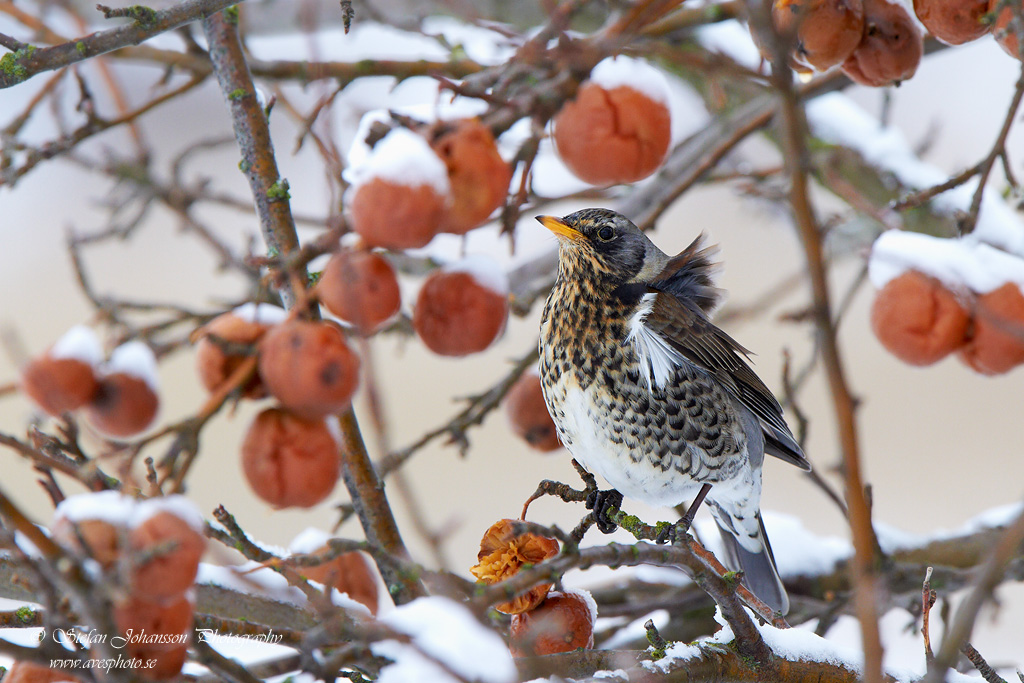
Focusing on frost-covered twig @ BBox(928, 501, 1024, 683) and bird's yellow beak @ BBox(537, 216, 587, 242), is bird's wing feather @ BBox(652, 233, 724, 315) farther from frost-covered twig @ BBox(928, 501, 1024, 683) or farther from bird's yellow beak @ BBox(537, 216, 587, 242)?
frost-covered twig @ BBox(928, 501, 1024, 683)

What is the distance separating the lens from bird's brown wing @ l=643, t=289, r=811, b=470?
1.91 m

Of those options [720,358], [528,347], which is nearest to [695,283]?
[720,358]

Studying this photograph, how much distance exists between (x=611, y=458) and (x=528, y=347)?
3.84m

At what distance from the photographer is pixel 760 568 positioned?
221 cm

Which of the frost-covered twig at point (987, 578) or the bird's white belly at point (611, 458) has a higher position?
the bird's white belly at point (611, 458)

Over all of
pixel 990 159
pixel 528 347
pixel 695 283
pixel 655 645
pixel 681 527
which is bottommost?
pixel 655 645

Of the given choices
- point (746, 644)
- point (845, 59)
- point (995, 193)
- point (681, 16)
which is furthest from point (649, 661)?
point (995, 193)

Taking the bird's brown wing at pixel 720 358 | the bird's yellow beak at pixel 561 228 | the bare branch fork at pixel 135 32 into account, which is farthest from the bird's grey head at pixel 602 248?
the bare branch fork at pixel 135 32

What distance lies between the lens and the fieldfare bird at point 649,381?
185 centimetres

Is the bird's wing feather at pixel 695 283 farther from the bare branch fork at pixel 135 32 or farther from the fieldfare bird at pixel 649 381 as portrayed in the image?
the bare branch fork at pixel 135 32

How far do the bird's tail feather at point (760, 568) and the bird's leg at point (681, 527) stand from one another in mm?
278

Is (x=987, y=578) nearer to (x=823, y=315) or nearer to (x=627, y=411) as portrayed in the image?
(x=823, y=315)

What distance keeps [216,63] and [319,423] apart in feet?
2.59

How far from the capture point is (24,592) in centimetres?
147
